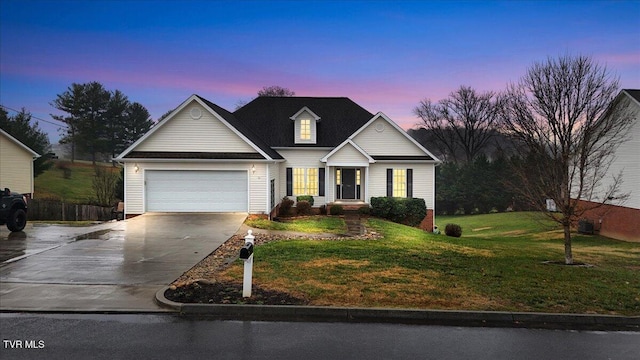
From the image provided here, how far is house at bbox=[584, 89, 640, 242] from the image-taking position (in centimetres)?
2277

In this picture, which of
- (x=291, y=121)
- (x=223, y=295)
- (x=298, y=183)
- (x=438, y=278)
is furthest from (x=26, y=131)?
(x=438, y=278)

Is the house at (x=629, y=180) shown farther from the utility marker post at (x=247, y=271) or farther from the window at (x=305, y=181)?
the utility marker post at (x=247, y=271)

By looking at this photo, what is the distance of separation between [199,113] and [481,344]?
1939cm

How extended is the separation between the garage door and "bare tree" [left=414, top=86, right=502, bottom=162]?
4413cm

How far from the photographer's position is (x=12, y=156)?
3225cm

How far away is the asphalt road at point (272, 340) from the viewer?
18.1 feet

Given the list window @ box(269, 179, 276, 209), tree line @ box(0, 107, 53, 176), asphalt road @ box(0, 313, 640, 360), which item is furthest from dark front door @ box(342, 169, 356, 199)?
tree line @ box(0, 107, 53, 176)

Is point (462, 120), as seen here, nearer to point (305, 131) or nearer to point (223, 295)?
point (305, 131)

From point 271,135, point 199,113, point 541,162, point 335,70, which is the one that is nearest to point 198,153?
point 199,113

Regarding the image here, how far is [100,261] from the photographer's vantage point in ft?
36.4

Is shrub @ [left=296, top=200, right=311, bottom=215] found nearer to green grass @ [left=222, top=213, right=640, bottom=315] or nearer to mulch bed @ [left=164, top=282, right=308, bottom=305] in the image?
green grass @ [left=222, top=213, right=640, bottom=315]

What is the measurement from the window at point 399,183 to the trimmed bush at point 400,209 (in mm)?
826

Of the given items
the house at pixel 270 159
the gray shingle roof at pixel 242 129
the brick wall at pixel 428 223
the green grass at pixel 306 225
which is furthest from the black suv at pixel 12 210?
the brick wall at pixel 428 223

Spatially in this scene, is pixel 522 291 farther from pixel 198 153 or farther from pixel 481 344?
pixel 198 153
